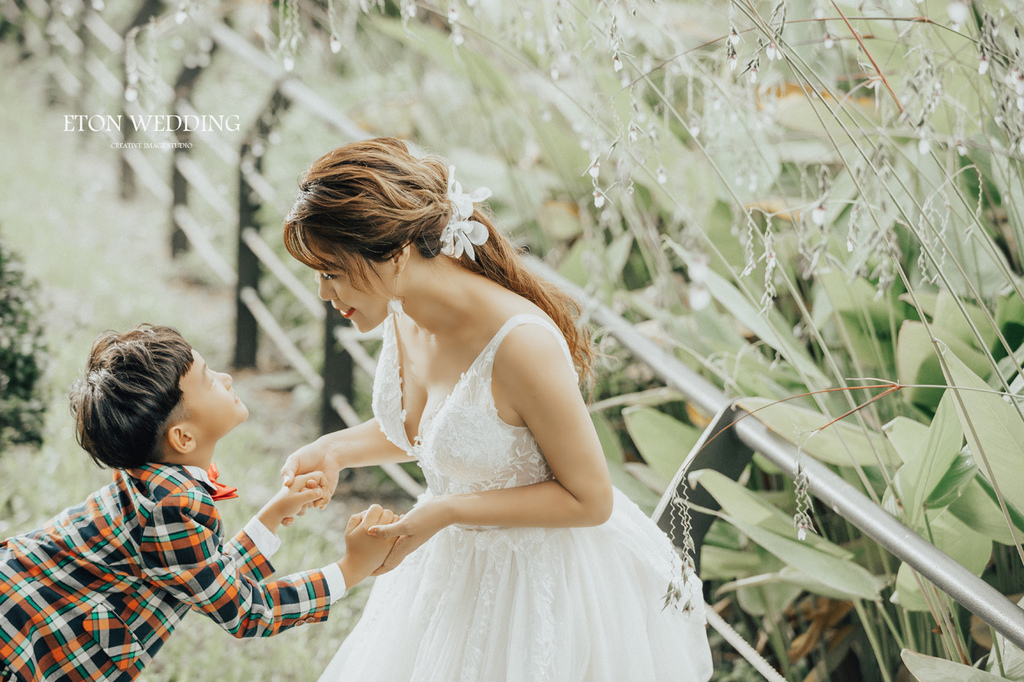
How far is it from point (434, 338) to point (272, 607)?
1.51 feet

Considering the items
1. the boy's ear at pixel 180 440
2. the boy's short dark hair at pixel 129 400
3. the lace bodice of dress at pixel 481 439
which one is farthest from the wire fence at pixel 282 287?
the boy's ear at pixel 180 440

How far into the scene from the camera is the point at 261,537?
1154 millimetres

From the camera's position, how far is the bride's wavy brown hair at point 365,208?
1.03 m

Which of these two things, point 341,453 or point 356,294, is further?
point 341,453

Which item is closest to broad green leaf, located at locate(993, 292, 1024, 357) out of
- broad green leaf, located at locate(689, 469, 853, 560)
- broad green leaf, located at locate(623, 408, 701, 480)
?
broad green leaf, located at locate(689, 469, 853, 560)

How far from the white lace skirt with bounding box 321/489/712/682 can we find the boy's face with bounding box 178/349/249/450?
39cm

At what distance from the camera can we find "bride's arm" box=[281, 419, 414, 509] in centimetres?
129

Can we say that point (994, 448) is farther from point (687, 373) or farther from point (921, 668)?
point (687, 373)

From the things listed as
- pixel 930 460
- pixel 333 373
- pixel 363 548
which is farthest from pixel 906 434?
pixel 333 373

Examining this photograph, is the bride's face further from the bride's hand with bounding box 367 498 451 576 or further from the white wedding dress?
the bride's hand with bounding box 367 498 451 576

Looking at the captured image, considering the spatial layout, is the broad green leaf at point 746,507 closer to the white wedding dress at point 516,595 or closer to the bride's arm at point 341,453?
the white wedding dress at point 516,595

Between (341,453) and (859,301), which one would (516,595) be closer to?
(341,453)

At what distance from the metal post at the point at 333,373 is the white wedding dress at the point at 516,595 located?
1198mm

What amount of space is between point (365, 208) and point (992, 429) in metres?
0.86
